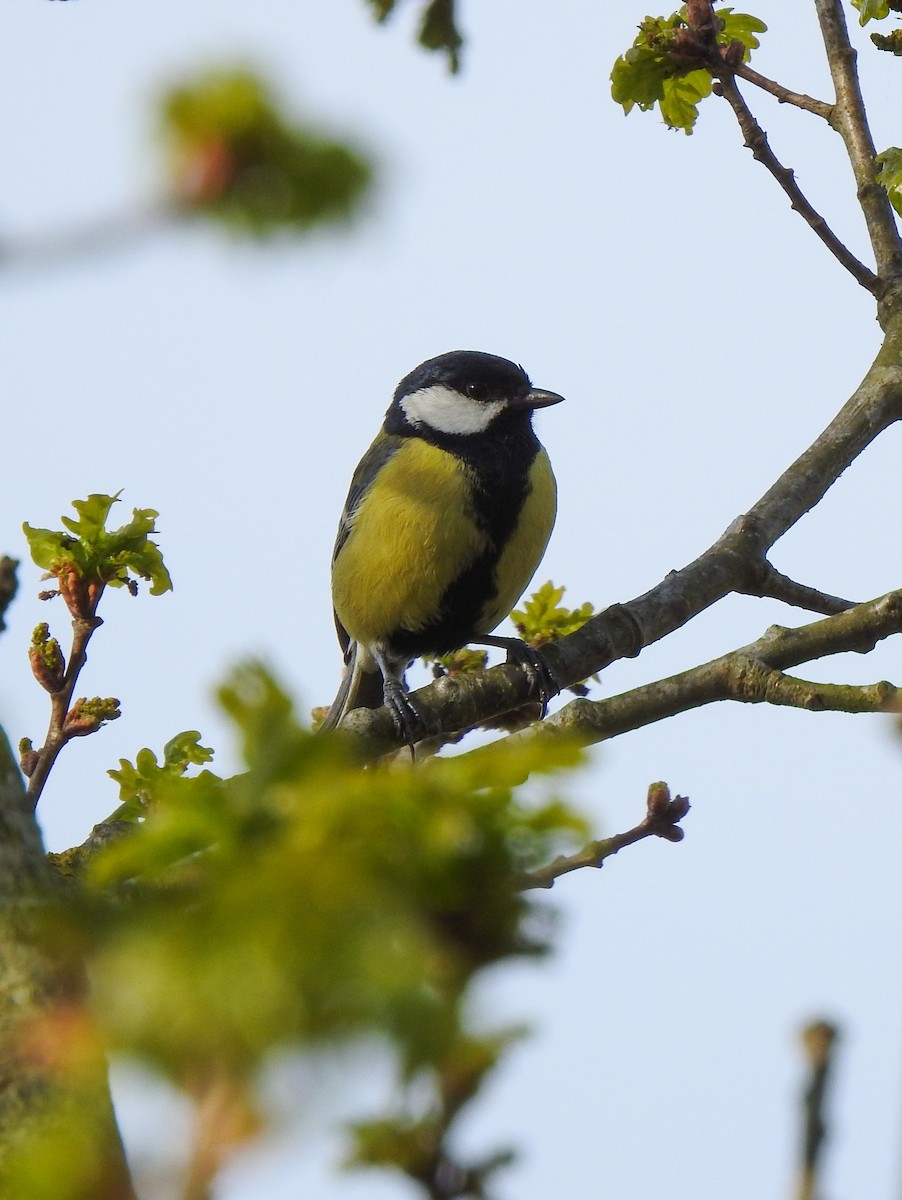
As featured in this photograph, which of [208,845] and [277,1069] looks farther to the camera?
[208,845]

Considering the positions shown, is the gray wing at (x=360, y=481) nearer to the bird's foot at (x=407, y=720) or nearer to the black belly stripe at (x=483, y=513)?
the black belly stripe at (x=483, y=513)

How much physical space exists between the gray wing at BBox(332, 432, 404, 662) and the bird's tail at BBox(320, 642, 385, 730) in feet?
0.25

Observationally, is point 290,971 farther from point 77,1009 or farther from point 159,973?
point 77,1009

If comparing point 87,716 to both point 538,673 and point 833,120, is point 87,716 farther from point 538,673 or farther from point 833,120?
point 833,120

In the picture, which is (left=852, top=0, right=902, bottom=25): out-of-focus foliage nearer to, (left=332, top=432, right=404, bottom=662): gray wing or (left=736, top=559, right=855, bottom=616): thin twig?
(left=736, top=559, right=855, bottom=616): thin twig

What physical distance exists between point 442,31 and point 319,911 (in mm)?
1041

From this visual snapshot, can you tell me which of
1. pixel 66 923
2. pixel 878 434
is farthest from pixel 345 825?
pixel 878 434

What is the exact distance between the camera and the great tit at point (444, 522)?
169 inches

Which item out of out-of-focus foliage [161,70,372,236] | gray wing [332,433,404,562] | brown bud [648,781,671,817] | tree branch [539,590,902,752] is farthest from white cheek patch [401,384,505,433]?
out-of-focus foliage [161,70,372,236]

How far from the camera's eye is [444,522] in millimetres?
4281

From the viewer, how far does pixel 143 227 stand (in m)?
0.98

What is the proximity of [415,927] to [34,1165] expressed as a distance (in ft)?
0.93

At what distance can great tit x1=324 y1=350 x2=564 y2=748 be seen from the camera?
14.1ft

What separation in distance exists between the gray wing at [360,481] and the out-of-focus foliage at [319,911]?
12.5ft
